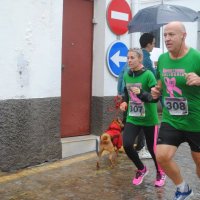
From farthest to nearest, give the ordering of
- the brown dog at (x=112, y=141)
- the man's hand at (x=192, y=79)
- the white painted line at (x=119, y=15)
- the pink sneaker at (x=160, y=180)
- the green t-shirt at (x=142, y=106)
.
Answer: the white painted line at (x=119, y=15) < the brown dog at (x=112, y=141) < the pink sneaker at (x=160, y=180) < the green t-shirt at (x=142, y=106) < the man's hand at (x=192, y=79)

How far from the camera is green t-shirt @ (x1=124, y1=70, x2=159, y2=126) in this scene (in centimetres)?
512

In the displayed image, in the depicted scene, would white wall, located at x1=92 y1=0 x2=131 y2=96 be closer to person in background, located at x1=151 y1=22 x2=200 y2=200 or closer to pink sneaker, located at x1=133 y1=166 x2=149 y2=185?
pink sneaker, located at x1=133 y1=166 x2=149 y2=185

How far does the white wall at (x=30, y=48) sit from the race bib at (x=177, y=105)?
237 centimetres

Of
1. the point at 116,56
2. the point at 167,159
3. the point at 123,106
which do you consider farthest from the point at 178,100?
the point at 116,56

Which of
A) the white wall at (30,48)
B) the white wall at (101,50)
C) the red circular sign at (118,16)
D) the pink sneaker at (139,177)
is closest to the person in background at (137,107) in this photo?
the pink sneaker at (139,177)

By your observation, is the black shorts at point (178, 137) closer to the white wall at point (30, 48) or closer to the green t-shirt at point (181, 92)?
the green t-shirt at point (181, 92)

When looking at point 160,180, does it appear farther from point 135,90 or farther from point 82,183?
point 135,90

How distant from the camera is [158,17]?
655 centimetres

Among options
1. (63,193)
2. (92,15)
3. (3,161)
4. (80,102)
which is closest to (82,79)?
(80,102)

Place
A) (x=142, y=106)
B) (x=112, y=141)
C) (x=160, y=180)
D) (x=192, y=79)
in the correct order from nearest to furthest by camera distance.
→ (x=192, y=79) → (x=142, y=106) → (x=160, y=180) → (x=112, y=141)

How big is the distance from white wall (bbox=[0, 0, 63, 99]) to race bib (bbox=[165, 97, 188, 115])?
237cm

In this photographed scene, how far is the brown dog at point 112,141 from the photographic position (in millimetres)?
6000

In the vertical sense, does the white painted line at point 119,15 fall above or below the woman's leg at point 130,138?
above

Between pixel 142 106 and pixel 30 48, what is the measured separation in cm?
188
